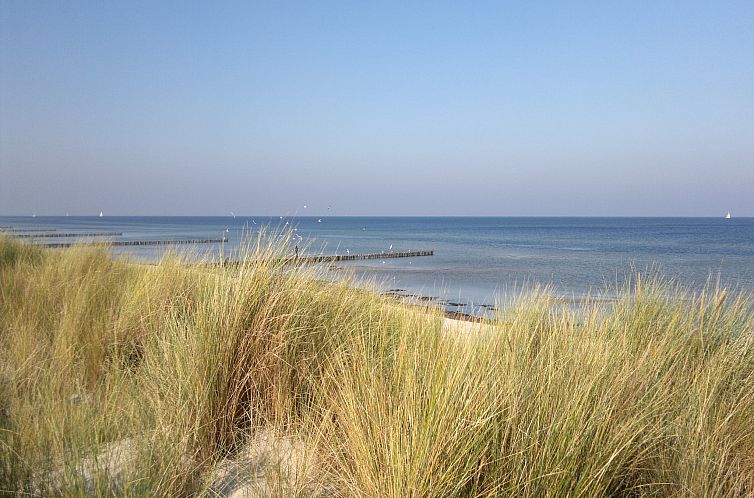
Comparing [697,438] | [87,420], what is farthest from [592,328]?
[87,420]

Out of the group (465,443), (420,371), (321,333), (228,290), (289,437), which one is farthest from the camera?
(321,333)

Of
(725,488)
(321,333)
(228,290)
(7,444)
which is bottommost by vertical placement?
(725,488)

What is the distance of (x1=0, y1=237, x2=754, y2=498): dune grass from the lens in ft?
6.77

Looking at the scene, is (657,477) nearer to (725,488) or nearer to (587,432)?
(725,488)

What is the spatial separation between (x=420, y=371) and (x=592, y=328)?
1.52m

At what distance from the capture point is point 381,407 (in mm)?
2193

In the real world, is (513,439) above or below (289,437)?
above

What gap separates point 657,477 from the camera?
237 cm

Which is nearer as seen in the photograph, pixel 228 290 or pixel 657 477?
pixel 657 477

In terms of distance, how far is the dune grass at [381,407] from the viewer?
2.06m

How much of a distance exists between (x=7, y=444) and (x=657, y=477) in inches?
106

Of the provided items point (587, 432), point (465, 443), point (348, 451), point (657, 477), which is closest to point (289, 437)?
point (348, 451)

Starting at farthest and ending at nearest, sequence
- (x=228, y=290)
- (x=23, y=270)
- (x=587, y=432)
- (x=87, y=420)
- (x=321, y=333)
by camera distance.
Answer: (x=23, y=270) → (x=321, y=333) → (x=228, y=290) → (x=87, y=420) → (x=587, y=432)

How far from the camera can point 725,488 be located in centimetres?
238
